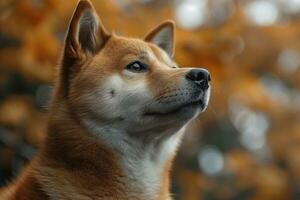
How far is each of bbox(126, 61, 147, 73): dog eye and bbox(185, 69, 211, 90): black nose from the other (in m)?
0.31

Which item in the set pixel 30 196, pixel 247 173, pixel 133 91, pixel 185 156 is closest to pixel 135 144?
pixel 133 91

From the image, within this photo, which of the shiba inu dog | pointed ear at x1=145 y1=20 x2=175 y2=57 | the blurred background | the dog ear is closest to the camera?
the shiba inu dog

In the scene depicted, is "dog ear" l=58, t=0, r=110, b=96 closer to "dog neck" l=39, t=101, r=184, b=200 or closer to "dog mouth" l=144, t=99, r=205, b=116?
"dog neck" l=39, t=101, r=184, b=200

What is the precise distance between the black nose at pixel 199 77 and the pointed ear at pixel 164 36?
2.75 feet

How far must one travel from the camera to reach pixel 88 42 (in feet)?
12.9

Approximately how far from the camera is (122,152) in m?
3.64

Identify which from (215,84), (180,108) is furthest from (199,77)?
(215,84)

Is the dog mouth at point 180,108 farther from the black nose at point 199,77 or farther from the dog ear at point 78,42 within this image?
the dog ear at point 78,42

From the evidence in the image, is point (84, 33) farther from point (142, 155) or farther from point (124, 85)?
point (142, 155)

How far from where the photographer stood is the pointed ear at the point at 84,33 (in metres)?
3.80

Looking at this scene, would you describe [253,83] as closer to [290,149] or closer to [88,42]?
[290,149]

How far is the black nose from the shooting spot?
11.9 feet

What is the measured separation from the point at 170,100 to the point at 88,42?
616mm

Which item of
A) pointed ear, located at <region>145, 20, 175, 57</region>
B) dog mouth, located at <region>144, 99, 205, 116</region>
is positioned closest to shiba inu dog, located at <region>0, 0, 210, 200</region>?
dog mouth, located at <region>144, 99, 205, 116</region>
